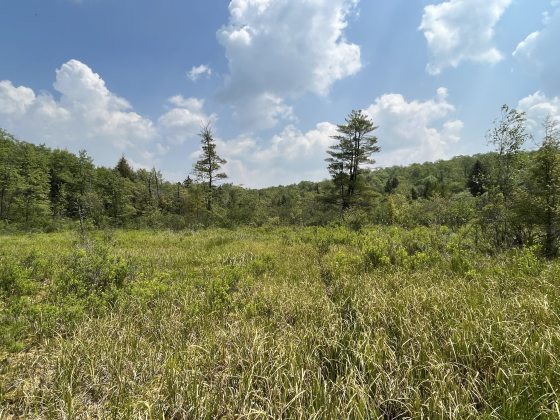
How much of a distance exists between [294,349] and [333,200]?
27.0 metres

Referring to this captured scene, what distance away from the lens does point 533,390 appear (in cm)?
256

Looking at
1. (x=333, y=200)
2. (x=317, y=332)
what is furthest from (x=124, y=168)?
(x=317, y=332)

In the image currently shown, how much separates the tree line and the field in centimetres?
322

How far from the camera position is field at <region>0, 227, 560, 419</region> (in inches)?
108

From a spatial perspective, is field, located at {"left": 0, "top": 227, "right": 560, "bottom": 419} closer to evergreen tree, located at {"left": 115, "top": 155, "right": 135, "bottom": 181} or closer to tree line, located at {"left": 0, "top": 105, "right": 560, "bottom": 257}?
tree line, located at {"left": 0, "top": 105, "right": 560, "bottom": 257}

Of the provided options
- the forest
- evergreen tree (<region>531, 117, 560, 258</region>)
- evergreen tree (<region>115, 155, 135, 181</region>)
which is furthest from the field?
evergreen tree (<region>115, 155, 135, 181</region>)

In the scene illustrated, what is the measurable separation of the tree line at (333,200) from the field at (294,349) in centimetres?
322

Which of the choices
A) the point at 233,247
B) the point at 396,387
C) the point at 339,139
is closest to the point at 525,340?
the point at 396,387

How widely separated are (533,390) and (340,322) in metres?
2.15

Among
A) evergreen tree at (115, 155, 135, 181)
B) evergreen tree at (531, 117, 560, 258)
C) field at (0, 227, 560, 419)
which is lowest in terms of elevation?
field at (0, 227, 560, 419)

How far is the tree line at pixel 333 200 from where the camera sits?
27.4 ft

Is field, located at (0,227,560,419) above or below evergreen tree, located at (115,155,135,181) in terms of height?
below

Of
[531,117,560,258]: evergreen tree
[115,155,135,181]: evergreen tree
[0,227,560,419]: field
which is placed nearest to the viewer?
[0,227,560,419]: field

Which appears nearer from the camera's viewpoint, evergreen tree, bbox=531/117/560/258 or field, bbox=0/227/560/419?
field, bbox=0/227/560/419
